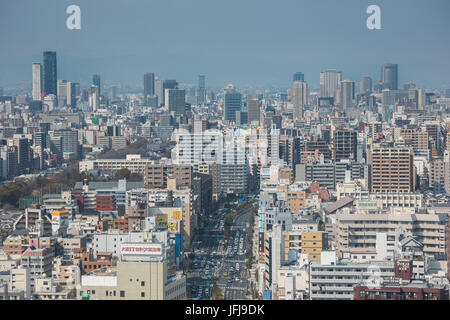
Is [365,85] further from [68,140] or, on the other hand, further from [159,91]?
[68,140]

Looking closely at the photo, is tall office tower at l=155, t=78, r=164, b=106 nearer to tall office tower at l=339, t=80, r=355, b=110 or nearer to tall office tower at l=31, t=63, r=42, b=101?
tall office tower at l=31, t=63, r=42, b=101

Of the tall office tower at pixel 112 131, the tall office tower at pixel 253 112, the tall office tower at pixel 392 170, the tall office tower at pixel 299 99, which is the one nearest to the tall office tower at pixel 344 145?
the tall office tower at pixel 392 170

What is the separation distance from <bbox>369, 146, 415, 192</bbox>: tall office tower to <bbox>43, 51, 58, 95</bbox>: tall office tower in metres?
5.60

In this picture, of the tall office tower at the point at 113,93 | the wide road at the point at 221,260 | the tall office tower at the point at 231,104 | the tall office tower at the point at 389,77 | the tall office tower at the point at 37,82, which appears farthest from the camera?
the tall office tower at the point at 231,104

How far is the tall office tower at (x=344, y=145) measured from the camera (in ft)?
50.6

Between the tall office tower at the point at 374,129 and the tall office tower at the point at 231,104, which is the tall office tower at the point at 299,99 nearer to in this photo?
the tall office tower at the point at 231,104

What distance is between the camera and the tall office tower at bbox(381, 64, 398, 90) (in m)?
15.7

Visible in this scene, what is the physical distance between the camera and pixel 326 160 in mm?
15016

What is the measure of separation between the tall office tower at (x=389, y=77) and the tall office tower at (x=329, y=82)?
2.92ft

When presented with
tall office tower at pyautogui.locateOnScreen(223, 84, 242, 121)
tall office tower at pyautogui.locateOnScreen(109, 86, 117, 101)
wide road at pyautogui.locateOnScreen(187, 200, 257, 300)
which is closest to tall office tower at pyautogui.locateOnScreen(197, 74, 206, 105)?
tall office tower at pyautogui.locateOnScreen(223, 84, 242, 121)

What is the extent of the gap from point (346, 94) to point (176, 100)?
4.63m

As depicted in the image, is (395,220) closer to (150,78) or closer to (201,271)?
(201,271)
